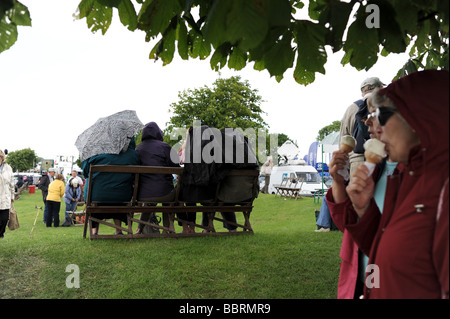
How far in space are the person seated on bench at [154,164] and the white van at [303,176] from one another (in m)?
19.1

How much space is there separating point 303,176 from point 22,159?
93.7 metres

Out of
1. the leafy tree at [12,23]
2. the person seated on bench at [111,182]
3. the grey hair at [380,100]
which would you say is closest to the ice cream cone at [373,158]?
the grey hair at [380,100]

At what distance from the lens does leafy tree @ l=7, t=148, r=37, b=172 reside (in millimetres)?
99875

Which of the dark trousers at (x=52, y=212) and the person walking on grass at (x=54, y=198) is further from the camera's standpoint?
the dark trousers at (x=52, y=212)

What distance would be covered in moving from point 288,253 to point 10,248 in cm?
414

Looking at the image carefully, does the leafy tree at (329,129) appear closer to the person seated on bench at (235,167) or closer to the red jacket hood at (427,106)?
the person seated on bench at (235,167)

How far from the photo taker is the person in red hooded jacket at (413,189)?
4.99 ft

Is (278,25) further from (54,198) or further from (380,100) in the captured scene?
(54,198)

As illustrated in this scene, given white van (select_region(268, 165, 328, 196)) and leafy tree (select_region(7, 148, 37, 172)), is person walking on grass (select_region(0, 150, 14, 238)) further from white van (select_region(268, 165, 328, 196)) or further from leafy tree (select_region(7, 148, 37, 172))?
leafy tree (select_region(7, 148, 37, 172))

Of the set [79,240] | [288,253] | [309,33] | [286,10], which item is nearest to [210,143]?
[288,253]

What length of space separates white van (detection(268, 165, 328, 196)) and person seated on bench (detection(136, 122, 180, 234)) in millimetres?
19142

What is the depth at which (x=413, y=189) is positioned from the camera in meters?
1.65

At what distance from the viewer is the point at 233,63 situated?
381cm

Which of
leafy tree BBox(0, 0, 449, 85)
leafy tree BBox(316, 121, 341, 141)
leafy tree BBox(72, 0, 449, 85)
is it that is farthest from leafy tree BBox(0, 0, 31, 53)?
leafy tree BBox(316, 121, 341, 141)
